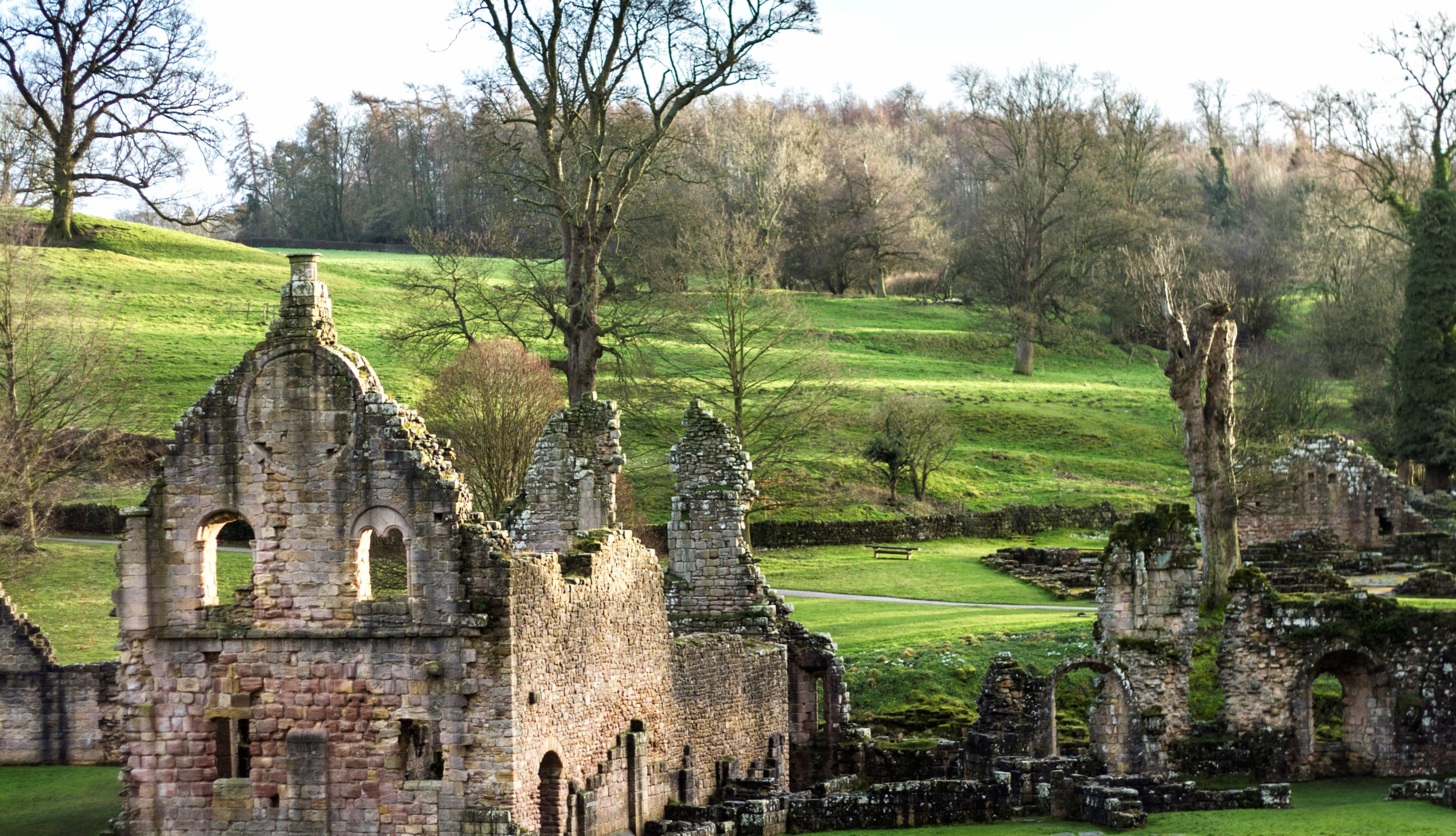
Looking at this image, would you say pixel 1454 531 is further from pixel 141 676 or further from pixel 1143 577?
pixel 141 676

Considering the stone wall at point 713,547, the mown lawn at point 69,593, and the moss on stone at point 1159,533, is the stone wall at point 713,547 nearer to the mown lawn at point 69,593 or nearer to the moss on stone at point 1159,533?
the moss on stone at point 1159,533

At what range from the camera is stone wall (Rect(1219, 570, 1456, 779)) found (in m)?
26.5

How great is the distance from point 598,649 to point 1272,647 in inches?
465

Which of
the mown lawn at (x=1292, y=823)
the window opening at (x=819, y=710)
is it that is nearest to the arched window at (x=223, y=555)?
the mown lawn at (x=1292, y=823)

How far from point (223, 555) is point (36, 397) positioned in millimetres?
6060

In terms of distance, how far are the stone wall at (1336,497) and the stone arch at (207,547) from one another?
117ft

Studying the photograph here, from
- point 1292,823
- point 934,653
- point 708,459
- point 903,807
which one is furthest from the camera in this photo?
point 934,653

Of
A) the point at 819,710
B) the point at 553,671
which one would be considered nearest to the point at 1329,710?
the point at 819,710

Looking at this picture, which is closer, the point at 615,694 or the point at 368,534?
the point at 368,534

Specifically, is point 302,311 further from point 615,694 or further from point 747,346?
point 747,346

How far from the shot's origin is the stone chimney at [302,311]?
20.0 m

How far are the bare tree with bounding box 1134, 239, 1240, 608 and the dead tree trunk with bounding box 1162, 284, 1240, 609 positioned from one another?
0.04 feet

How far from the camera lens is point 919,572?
46594mm

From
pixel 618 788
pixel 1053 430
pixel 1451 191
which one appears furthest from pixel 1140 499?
pixel 618 788
